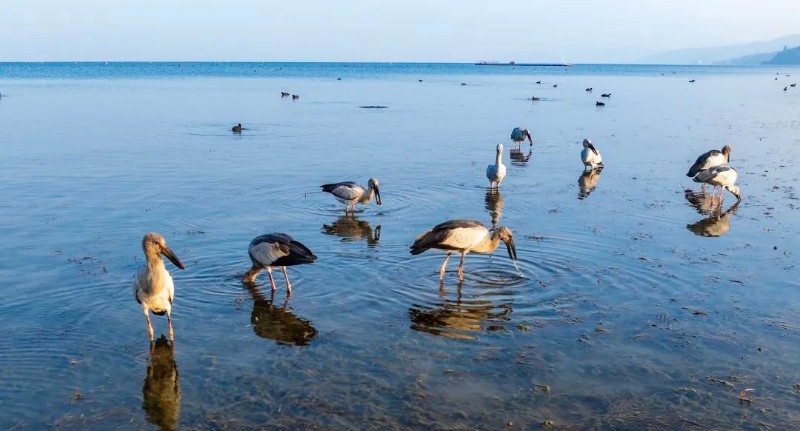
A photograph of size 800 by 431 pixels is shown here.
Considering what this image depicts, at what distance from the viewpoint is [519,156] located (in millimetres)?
30188

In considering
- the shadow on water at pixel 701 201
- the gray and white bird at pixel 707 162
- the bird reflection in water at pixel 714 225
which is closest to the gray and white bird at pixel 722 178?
the shadow on water at pixel 701 201

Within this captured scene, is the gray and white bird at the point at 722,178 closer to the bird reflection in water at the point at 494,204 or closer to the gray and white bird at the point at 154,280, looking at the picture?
the bird reflection in water at the point at 494,204

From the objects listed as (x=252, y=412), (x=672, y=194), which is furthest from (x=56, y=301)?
(x=672, y=194)

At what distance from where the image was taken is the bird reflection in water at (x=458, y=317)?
1091 cm

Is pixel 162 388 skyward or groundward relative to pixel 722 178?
groundward

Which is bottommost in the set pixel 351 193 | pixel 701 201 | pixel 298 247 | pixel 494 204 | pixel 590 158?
pixel 494 204

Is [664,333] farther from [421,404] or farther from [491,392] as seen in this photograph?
[421,404]

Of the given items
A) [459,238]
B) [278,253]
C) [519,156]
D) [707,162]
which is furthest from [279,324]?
[519,156]

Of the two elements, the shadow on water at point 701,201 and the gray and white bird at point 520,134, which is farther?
the gray and white bird at point 520,134

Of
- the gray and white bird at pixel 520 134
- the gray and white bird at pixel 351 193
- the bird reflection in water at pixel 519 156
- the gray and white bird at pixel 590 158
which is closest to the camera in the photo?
the gray and white bird at pixel 351 193

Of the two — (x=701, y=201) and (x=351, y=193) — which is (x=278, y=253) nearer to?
(x=351, y=193)

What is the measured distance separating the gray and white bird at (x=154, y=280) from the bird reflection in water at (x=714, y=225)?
39.3 ft

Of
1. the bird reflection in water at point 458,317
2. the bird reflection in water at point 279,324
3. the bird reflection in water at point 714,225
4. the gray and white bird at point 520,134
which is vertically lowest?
the bird reflection in water at point 279,324

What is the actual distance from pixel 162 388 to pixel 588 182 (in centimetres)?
1726
